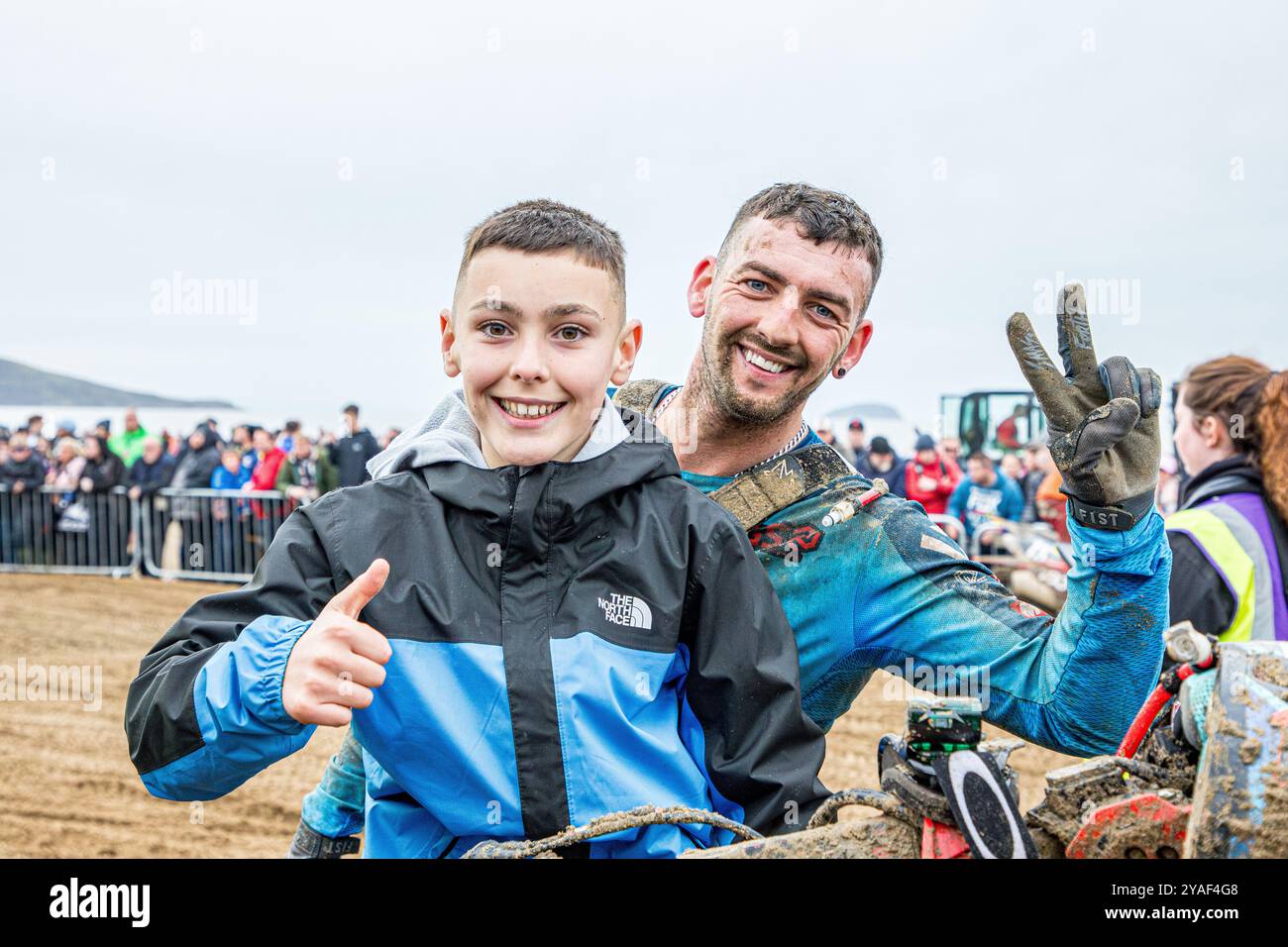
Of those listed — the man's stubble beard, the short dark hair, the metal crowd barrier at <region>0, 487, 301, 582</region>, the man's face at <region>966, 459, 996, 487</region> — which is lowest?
the metal crowd barrier at <region>0, 487, 301, 582</region>

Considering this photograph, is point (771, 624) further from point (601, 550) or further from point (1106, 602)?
point (1106, 602)

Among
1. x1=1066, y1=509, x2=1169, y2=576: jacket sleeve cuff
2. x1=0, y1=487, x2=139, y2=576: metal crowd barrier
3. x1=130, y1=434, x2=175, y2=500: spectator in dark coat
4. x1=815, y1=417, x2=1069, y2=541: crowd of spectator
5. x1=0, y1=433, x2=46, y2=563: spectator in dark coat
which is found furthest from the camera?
x1=0, y1=433, x2=46, y2=563: spectator in dark coat

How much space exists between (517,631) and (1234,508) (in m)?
2.98

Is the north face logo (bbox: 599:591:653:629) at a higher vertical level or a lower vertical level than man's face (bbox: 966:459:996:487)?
lower

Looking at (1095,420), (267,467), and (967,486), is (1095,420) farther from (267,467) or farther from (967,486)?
(267,467)

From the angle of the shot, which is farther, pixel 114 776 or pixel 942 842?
pixel 114 776

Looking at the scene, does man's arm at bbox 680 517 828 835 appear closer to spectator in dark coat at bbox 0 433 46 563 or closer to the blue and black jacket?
the blue and black jacket

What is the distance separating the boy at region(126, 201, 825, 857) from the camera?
1.59m

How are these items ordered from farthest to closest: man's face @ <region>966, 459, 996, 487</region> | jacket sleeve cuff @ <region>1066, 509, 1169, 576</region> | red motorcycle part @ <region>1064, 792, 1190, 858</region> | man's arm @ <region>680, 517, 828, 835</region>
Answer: man's face @ <region>966, 459, 996, 487</region> < jacket sleeve cuff @ <region>1066, 509, 1169, 576</region> < man's arm @ <region>680, 517, 828, 835</region> < red motorcycle part @ <region>1064, 792, 1190, 858</region>

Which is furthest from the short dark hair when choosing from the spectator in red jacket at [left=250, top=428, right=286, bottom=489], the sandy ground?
the spectator in red jacket at [left=250, top=428, right=286, bottom=489]

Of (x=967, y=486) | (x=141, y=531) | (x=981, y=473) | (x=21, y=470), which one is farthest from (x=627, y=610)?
(x=21, y=470)

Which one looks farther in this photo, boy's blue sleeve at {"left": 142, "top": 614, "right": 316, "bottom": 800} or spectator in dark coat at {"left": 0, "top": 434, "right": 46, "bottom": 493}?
spectator in dark coat at {"left": 0, "top": 434, "right": 46, "bottom": 493}

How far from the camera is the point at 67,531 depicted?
14883 millimetres
